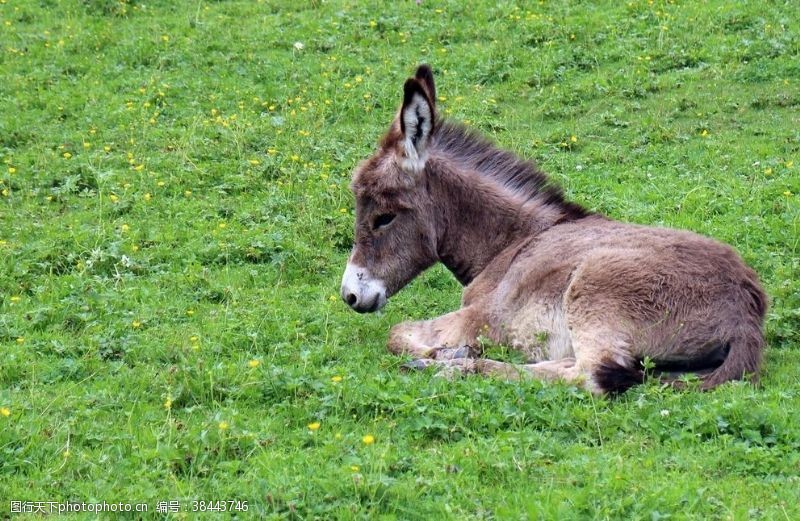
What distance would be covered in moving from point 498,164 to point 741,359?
278 cm

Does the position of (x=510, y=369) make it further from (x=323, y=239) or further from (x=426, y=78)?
(x=323, y=239)

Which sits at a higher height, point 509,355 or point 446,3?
point 446,3

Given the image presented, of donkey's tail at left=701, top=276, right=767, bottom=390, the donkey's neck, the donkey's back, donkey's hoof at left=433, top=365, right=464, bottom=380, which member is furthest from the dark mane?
donkey's hoof at left=433, top=365, right=464, bottom=380

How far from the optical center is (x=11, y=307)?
847 cm

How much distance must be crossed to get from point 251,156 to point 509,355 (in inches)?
221

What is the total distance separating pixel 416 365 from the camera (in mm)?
7191

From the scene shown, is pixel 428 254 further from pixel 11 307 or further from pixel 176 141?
pixel 176 141

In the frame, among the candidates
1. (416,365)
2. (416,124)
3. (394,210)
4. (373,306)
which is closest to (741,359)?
(416,365)

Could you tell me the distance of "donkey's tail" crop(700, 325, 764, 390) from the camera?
6566 mm

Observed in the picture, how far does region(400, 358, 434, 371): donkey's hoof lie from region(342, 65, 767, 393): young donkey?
0.02 meters

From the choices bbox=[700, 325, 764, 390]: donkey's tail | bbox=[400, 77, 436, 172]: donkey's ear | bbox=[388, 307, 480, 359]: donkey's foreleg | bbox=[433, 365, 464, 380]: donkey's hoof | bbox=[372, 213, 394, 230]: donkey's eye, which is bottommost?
bbox=[388, 307, 480, 359]: donkey's foreleg

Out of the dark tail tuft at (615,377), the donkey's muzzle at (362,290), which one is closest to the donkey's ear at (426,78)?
the donkey's muzzle at (362,290)

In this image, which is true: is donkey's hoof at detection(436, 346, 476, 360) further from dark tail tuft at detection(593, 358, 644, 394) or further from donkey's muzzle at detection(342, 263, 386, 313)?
dark tail tuft at detection(593, 358, 644, 394)

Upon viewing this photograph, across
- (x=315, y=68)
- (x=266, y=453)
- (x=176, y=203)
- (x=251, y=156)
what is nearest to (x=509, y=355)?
(x=266, y=453)
